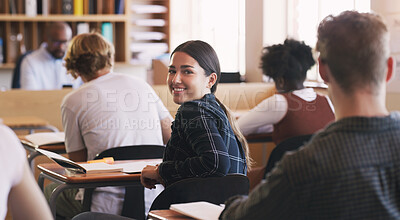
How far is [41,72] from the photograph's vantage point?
6078 millimetres

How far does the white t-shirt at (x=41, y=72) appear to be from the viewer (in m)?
6.04

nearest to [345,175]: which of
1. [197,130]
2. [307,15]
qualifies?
[197,130]

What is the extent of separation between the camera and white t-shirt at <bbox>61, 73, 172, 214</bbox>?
284 cm

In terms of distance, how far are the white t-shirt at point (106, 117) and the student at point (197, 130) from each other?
1.79 ft

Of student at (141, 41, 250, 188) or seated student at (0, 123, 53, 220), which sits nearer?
seated student at (0, 123, 53, 220)

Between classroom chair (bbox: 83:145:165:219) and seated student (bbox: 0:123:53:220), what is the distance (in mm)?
1608

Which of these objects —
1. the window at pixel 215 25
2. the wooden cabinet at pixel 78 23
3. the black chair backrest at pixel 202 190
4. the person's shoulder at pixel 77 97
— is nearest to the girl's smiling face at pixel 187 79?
the black chair backrest at pixel 202 190

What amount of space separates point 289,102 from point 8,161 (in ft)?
8.92

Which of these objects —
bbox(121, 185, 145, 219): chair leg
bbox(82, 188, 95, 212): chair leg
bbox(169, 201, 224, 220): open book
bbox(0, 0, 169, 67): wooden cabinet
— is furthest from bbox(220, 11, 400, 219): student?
bbox(0, 0, 169, 67): wooden cabinet

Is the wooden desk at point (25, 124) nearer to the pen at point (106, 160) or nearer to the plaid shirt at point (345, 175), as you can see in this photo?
the pen at point (106, 160)

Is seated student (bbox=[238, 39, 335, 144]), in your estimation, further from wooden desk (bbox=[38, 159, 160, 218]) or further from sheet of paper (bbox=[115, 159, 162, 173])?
wooden desk (bbox=[38, 159, 160, 218])

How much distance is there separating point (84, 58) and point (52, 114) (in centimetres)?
157

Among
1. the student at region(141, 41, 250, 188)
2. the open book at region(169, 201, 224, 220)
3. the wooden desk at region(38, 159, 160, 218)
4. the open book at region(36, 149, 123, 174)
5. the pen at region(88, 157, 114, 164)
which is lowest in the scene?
the wooden desk at region(38, 159, 160, 218)

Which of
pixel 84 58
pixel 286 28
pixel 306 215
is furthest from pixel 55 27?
pixel 306 215
